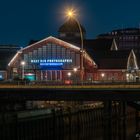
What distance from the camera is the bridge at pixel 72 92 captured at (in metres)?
73.4

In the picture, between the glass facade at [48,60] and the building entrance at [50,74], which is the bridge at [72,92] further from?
the building entrance at [50,74]

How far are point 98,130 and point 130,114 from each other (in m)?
20.1

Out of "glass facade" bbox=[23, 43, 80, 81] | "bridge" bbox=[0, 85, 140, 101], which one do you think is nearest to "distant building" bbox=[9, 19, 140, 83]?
"glass facade" bbox=[23, 43, 80, 81]

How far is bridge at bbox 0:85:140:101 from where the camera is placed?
73.4 metres

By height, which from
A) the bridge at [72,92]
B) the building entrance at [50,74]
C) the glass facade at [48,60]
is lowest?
the bridge at [72,92]

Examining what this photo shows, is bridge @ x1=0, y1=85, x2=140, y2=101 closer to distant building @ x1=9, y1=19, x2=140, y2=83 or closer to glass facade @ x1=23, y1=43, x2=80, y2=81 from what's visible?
distant building @ x1=9, y1=19, x2=140, y2=83

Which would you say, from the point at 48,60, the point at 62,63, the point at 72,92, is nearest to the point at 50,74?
the point at 48,60

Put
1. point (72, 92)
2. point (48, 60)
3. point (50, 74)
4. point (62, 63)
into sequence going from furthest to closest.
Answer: point (50, 74), point (48, 60), point (62, 63), point (72, 92)

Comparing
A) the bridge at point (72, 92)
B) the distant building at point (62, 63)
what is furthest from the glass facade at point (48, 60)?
the bridge at point (72, 92)

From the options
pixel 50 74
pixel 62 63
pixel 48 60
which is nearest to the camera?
pixel 62 63

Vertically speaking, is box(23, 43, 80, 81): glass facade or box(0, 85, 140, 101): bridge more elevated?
box(23, 43, 80, 81): glass facade

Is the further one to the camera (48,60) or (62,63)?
(48,60)

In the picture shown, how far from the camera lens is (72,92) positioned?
255 ft

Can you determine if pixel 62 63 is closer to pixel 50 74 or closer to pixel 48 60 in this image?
pixel 48 60
